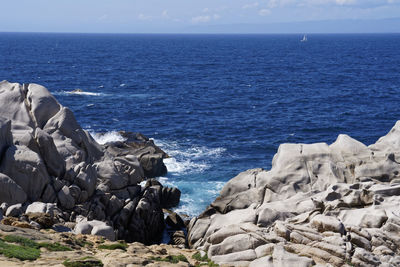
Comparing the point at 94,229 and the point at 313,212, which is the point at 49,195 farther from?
the point at 313,212

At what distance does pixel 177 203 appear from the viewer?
5397 cm

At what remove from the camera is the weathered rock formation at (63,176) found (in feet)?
124

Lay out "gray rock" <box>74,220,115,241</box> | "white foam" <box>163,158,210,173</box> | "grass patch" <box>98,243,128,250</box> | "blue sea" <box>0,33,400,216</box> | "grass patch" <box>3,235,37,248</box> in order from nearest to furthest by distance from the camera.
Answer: "grass patch" <box>3,235,37,248</box> < "grass patch" <box>98,243,128,250</box> < "gray rock" <box>74,220,115,241</box> < "white foam" <box>163,158,210,173</box> < "blue sea" <box>0,33,400,216</box>

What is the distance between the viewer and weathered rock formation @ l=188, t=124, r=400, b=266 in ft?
99.6

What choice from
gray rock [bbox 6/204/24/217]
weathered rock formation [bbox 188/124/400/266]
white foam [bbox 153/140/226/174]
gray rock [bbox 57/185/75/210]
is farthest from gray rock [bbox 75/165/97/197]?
white foam [bbox 153/140/226/174]

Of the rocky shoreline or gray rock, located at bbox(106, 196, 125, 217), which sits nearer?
the rocky shoreline

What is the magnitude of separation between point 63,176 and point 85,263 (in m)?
17.8

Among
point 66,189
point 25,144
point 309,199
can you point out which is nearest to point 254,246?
point 309,199

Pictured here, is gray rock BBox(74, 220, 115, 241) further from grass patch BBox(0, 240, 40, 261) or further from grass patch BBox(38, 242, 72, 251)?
grass patch BBox(0, 240, 40, 261)

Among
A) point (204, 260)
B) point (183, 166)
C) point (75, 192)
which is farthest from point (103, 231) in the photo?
point (183, 166)

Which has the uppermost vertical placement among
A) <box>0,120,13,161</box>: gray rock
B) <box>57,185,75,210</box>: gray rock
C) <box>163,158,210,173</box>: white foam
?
<box>0,120,13,161</box>: gray rock

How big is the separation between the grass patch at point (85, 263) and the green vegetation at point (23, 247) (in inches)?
77.8

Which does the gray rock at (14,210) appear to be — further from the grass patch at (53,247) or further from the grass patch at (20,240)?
the grass patch at (53,247)

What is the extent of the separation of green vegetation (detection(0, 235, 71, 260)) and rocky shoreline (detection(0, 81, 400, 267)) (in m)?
0.23
